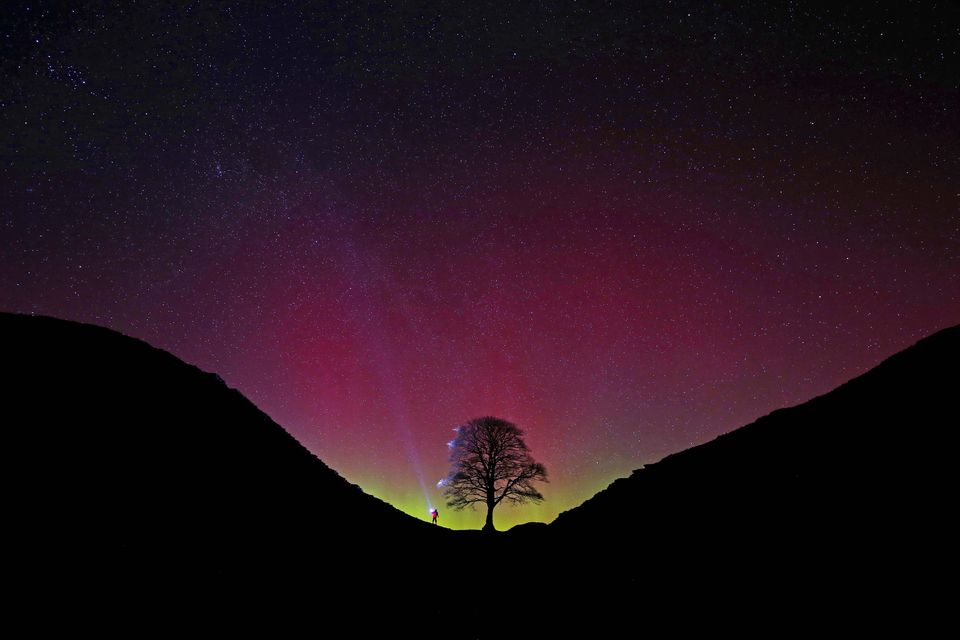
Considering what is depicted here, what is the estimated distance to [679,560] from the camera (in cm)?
1141

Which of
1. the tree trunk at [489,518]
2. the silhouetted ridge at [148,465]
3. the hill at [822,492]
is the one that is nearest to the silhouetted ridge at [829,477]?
the hill at [822,492]

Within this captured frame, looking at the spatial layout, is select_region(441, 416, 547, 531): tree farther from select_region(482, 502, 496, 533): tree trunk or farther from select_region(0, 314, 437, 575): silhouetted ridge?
select_region(0, 314, 437, 575): silhouetted ridge

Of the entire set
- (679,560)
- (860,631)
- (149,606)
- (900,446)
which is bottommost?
(860,631)

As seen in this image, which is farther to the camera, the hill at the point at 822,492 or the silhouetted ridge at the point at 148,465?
the silhouetted ridge at the point at 148,465

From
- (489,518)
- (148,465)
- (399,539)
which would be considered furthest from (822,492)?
(489,518)

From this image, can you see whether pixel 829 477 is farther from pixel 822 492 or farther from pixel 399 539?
pixel 399 539

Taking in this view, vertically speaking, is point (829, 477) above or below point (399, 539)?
below

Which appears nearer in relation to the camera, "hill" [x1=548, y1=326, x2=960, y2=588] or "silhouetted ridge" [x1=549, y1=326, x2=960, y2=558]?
"hill" [x1=548, y1=326, x2=960, y2=588]

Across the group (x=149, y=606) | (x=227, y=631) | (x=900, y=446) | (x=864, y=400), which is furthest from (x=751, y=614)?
(x=149, y=606)

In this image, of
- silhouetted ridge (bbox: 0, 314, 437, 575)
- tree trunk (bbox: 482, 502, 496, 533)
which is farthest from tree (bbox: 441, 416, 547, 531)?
silhouetted ridge (bbox: 0, 314, 437, 575)

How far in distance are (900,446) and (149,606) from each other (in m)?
16.9

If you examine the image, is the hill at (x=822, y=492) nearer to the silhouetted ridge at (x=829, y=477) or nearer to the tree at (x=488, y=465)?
the silhouetted ridge at (x=829, y=477)

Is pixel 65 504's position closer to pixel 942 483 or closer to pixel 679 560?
pixel 679 560

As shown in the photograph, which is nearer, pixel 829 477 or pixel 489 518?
pixel 829 477
